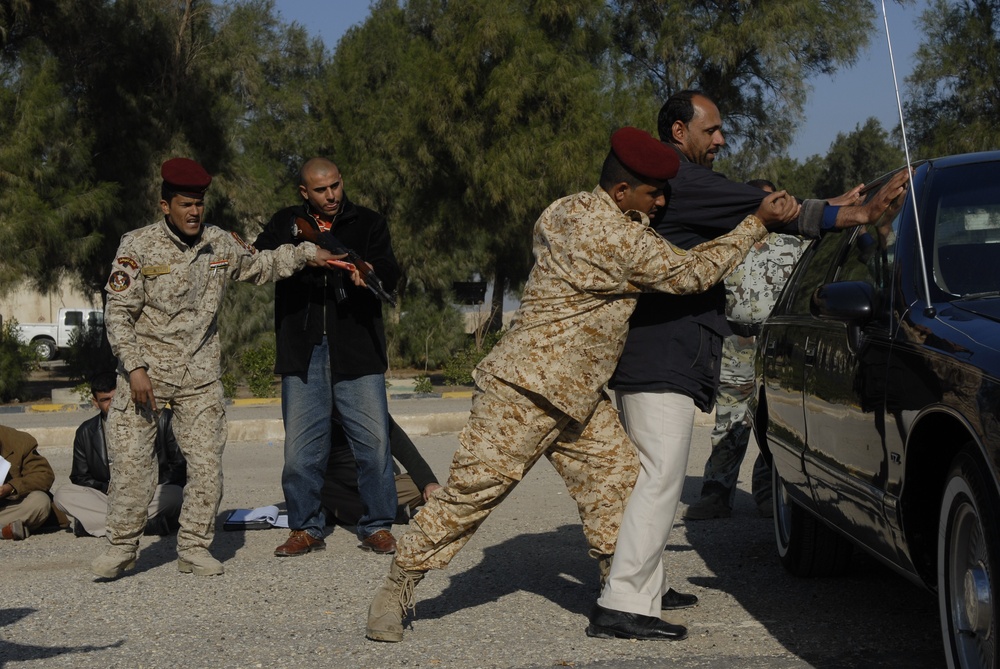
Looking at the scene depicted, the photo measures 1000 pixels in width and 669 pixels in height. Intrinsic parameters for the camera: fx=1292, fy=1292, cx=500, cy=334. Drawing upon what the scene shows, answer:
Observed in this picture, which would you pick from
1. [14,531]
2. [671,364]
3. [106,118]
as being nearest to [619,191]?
[671,364]

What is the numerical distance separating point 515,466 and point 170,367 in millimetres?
2176

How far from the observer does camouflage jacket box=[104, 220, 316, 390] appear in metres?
6.07

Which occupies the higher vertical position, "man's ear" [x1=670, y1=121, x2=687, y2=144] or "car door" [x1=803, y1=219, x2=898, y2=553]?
"man's ear" [x1=670, y1=121, x2=687, y2=144]

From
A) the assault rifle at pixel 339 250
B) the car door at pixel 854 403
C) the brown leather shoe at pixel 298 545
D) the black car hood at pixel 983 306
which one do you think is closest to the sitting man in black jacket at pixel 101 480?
Answer: the brown leather shoe at pixel 298 545

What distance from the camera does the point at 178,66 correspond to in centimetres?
2270

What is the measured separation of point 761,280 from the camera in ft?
24.4

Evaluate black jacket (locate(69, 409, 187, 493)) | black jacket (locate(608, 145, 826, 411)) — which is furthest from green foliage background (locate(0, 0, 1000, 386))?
black jacket (locate(608, 145, 826, 411))

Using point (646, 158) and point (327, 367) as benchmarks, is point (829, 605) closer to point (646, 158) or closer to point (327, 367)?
point (646, 158)

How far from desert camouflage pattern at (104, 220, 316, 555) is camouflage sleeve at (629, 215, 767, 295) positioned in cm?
254

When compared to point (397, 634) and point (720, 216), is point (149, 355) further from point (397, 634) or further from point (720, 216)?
point (720, 216)

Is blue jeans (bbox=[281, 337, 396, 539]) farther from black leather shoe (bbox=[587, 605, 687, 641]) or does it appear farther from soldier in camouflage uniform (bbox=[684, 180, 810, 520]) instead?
black leather shoe (bbox=[587, 605, 687, 641])

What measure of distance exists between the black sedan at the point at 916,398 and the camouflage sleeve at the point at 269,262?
2402mm

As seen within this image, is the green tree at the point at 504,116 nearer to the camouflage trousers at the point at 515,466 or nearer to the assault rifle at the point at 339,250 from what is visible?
the assault rifle at the point at 339,250

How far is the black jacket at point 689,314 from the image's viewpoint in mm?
4754
